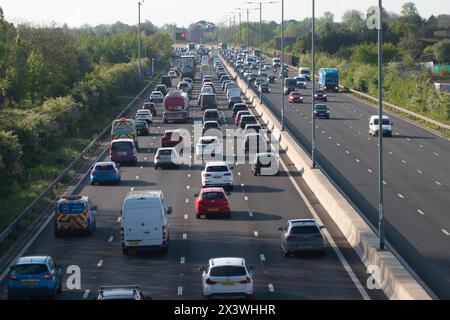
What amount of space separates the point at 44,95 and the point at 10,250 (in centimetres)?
6820

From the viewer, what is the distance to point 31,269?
29.8m

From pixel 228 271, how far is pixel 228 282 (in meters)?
0.32

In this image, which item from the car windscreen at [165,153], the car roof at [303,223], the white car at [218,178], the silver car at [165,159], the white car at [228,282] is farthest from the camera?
the car windscreen at [165,153]

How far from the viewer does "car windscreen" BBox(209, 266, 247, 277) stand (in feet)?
94.0

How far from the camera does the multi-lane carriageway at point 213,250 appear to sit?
3123 centimetres

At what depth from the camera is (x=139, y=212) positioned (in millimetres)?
36469

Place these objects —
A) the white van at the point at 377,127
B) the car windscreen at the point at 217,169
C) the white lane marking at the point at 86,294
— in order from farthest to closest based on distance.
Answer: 1. the white van at the point at 377,127
2. the car windscreen at the point at 217,169
3. the white lane marking at the point at 86,294

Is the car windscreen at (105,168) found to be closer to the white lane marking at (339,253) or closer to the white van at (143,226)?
the white lane marking at (339,253)

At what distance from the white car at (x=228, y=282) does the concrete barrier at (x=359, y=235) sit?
392 centimetres

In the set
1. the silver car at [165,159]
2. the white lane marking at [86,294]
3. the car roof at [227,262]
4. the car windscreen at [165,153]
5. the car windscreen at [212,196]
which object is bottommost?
the white lane marking at [86,294]

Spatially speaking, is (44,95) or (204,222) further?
(44,95)

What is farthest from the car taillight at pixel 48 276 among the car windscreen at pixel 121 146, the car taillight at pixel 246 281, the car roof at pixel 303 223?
the car windscreen at pixel 121 146
